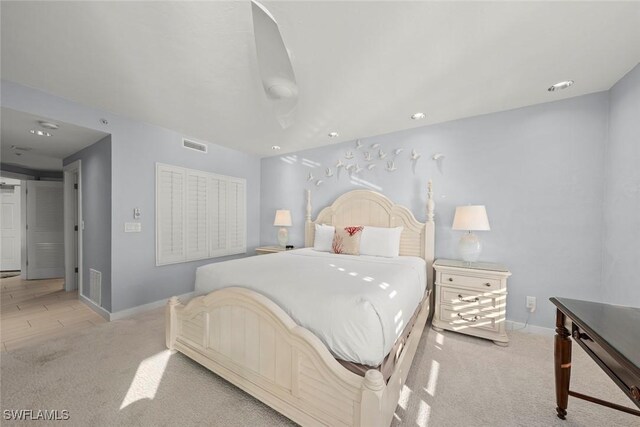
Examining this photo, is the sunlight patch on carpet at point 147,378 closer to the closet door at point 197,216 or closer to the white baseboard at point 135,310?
the white baseboard at point 135,310

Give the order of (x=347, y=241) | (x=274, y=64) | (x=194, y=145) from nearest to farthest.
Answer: (x=274, y=64) → (x=347, y=241) → (x=194, y=145)

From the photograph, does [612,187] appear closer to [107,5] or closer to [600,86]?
[600,86]

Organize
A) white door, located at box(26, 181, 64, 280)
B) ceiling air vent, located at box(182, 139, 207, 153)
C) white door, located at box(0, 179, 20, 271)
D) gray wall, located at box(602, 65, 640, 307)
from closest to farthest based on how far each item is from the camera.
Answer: gray wall, located at box(602, 65, 640, 307)
ceiling air vent, located at box(182, 139, 207, 153)
white door, located at box(26, 181, 64, 280)
white door, located at box(0, 179, 20, 271)

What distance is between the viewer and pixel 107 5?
1.42 metres

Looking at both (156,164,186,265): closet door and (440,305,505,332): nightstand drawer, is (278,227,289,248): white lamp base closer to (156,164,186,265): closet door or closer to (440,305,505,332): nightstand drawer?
(156,164,186,265): closet door

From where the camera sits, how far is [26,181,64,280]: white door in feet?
15.4

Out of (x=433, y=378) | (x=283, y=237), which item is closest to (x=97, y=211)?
(x=283, y=237)

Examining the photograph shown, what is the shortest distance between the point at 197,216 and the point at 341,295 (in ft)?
10.5

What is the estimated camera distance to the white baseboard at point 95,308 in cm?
295

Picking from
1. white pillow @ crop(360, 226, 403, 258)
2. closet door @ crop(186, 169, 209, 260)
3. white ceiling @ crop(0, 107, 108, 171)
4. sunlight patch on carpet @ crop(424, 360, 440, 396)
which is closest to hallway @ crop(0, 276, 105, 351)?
closet door @ crop(186, 169, 209, 260)

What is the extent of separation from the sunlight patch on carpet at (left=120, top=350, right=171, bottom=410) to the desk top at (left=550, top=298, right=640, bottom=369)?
2.51 meters

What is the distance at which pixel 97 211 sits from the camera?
126 inches

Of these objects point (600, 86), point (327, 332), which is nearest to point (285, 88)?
point (327, 332)

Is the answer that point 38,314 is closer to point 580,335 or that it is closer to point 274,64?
point 274,64
